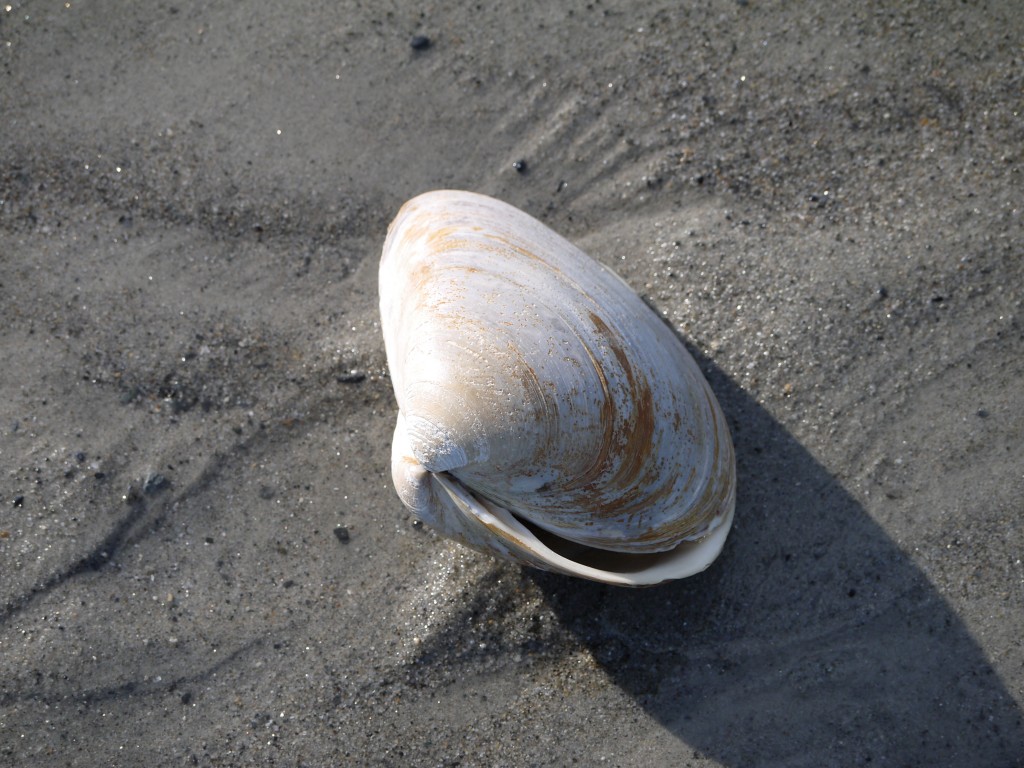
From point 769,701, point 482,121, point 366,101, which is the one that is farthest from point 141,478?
point 769,701

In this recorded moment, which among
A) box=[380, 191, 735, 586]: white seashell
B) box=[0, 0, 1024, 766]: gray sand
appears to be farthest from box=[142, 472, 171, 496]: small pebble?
box=[380, 191, 735, 586]: white seashell

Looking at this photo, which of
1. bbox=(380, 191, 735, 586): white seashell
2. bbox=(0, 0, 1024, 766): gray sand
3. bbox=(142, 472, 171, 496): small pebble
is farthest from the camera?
bbox=(142, 472, 171, 496): small pebble

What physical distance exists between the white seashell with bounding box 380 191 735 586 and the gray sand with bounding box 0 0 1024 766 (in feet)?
1.46

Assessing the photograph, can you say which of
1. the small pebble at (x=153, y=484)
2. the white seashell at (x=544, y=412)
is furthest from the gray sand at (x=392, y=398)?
the white seashell at (x=544, y=412)

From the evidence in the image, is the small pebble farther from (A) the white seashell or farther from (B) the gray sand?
(A) the white seashell

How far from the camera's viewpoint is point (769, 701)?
2930 mm

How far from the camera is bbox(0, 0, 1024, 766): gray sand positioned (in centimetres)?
294

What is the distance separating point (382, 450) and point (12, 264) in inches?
65.6

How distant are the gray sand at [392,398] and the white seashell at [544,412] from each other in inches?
17.5

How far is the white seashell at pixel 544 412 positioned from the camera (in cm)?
232

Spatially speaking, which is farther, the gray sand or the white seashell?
the gray sand

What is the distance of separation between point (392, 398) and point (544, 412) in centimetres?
104

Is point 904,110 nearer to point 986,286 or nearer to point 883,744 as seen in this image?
point 986,286

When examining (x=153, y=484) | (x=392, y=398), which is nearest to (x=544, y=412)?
(x=392, y=398)
